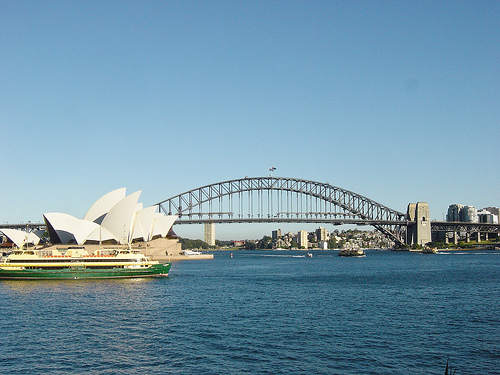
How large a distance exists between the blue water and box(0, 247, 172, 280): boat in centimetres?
704

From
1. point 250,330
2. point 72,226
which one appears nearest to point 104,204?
point 72,226

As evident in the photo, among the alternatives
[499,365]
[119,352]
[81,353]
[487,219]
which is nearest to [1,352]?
[81,353]

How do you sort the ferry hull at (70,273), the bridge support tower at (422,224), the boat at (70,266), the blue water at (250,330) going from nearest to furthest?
the blue water at (250,330) < the ferry hull at (70,273) < the boat at (70,266) < the bridge support tower at (422,224)

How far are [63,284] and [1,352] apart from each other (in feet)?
78.9

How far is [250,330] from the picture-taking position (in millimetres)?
22266

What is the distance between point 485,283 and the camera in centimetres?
4103

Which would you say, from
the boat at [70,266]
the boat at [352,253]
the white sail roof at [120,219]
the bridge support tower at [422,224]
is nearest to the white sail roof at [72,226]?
the white sail roof at [120,219]

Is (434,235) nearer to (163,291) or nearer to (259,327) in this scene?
(163,291)

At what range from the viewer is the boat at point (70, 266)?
45.4 metres

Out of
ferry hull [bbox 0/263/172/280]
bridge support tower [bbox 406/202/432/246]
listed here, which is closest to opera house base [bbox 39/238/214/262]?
ferry hull [bbox 0/263/172/280]

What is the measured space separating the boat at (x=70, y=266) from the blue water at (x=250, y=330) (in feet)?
23.1

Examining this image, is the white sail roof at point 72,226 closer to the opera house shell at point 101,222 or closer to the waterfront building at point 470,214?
the opera house shell at point 101,222

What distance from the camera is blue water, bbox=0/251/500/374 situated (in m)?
16.9

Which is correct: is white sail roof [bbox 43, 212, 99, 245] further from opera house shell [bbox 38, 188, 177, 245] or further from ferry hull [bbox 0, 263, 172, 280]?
ferry hull [bbox 0, 263, 172, 280]
